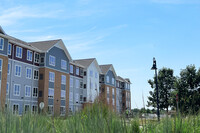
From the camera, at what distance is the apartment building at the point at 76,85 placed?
4891 centimetres

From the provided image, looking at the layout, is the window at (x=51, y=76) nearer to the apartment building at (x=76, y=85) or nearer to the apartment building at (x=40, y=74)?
the apartment building at (x=40, y=74)

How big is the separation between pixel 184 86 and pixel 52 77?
2184cm

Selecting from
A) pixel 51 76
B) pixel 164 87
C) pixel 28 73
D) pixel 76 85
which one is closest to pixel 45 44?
pixel 51 76

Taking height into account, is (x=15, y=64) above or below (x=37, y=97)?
above

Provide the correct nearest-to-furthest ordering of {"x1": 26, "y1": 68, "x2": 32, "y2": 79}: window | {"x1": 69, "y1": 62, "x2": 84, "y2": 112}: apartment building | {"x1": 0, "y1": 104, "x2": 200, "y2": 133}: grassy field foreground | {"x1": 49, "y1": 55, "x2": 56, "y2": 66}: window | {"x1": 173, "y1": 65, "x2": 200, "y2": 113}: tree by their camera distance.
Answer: {"x1": 0, "y1": 104, "x2": 200, "y2": 133}: grassy field foreground, {"x1": 173, "y1": 65, "x2": 200, "y2": 113}: tree, {"x1": 26, "y1": 68, "x2": 32, "y2": 79}: window, {"x1": 49, "y1": 55, "x2": 56, "y2": 66}: window, {"x1": 69, "y1": 62, "x2": 84, "y2": 112}: apartment building

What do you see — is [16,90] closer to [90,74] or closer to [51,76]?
[51,76]

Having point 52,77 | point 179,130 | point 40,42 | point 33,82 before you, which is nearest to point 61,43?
point 40,42

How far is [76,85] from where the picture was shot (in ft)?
168

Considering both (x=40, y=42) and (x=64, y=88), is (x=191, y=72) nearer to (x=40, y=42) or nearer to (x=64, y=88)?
(x=64, y=88)

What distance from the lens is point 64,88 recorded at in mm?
45250

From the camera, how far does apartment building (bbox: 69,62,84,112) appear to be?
48.9 meters

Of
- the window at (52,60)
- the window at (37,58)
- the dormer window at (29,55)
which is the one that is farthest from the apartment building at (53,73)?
the dormer window at (29,55)

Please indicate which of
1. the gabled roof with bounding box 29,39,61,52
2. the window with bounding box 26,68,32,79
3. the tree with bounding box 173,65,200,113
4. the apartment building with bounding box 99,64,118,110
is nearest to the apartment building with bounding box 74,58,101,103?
the apartment building with bounding box 99,64,118,110

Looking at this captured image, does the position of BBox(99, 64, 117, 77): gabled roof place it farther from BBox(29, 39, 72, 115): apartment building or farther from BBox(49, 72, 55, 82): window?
BBox(49, 72, 55, 82): window
